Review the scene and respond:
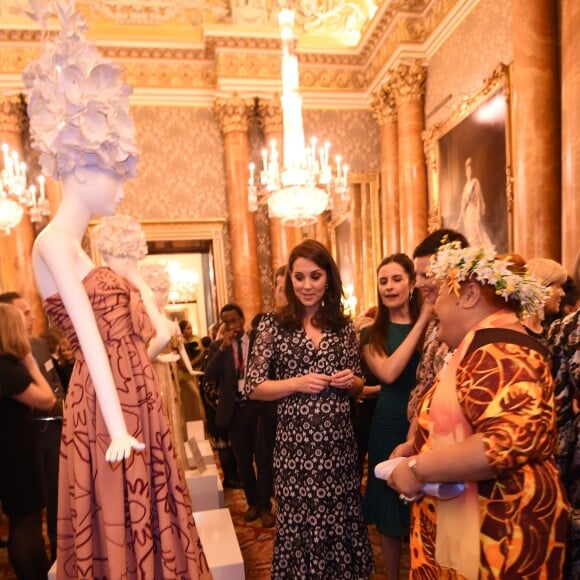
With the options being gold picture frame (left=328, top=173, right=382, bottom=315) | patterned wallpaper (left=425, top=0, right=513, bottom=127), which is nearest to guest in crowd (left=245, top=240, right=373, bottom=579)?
patterned wallpaper (left=425, top=0, right=513, bottom=127)

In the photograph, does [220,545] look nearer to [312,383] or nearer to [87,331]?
[312,383]

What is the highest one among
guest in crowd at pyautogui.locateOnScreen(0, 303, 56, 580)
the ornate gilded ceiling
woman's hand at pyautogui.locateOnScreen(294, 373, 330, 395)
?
the ornate gilded ceiling

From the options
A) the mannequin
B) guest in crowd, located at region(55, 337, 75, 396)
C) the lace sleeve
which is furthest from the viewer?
guest in crowd, located at region(55, 337, 75, 396)

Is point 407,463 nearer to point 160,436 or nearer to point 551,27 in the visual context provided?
point 160,436

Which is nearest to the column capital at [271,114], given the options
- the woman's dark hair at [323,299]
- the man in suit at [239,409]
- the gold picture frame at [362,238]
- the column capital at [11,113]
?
the gold picture frame at [362,238]

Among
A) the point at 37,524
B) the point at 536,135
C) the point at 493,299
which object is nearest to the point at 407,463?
the point at 493,299

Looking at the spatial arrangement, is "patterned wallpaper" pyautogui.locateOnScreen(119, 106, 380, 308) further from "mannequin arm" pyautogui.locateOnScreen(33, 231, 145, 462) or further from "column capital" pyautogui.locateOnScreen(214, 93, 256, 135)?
"mannequin arm" pyautogui.locateOnScreen(33, 231, 145, 462)

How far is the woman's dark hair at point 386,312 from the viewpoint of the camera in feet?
8.00

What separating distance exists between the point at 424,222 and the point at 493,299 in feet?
20.6

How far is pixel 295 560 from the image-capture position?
2.11 metres

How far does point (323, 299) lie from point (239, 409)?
2040 mm

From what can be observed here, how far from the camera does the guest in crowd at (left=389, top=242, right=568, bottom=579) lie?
1.15 meters

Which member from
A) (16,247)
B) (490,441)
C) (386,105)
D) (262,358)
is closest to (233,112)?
(386,105)

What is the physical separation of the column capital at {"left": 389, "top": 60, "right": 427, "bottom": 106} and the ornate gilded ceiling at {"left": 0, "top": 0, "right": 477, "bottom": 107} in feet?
0.52
